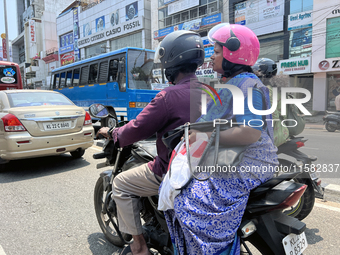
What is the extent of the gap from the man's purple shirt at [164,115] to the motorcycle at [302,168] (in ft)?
3.89

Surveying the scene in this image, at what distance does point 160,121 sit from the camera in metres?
1.71

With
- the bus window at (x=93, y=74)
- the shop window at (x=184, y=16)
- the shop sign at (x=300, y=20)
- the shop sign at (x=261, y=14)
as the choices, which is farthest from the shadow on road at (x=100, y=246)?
the shop window at (x=184, y=16)

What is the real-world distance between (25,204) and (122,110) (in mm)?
6106

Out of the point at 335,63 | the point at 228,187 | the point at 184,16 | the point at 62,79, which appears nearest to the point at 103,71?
the point at 62,79

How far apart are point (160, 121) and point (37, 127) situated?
147 inches

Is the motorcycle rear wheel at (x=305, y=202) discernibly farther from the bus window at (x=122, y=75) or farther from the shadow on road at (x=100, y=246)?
the bus window at (x=122, y=75)

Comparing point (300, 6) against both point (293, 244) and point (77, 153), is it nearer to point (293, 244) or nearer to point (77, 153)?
point (77, 153)

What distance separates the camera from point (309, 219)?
115 inches

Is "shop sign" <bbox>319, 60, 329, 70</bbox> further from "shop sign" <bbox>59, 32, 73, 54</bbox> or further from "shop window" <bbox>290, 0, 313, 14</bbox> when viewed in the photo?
"shop sign" <bbox>59, 32, 73, 54</bbox>

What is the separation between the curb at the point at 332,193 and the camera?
3.43m

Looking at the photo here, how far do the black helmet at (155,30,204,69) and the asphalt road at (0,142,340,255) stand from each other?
1795mm

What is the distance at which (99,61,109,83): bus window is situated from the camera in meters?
10.2

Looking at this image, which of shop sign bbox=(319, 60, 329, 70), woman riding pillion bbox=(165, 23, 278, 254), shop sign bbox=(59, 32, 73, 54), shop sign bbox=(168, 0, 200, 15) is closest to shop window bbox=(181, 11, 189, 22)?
shop sign bbox=(168, 0, 200, 15)

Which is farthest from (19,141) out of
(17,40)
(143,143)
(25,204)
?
(17,40)
